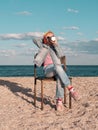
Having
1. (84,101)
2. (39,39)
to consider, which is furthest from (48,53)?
(84,101)

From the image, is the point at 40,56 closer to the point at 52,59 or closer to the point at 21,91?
the point at 52,59

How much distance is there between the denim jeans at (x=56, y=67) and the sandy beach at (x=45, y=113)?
54 centimetres

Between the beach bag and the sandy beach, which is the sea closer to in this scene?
the sandy beach

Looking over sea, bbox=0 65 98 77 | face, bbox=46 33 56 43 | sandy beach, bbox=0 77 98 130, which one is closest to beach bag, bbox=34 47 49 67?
face, bbox=46 33 56 43

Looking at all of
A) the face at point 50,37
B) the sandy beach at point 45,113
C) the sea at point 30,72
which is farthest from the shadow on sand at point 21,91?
the sea at point 30,72

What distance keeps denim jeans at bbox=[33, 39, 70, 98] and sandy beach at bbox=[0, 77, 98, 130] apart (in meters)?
0.54

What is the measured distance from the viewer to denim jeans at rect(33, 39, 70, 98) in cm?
827

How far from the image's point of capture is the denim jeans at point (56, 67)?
827cm

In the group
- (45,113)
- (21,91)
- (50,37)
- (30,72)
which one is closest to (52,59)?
(50,37)

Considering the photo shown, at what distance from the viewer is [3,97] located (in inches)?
397

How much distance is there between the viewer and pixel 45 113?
8.36 meters

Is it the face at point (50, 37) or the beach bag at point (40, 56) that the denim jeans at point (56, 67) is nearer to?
the beach bag at point (40, 56)

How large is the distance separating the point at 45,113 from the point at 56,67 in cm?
95

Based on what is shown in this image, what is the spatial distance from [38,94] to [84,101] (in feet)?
5.23
